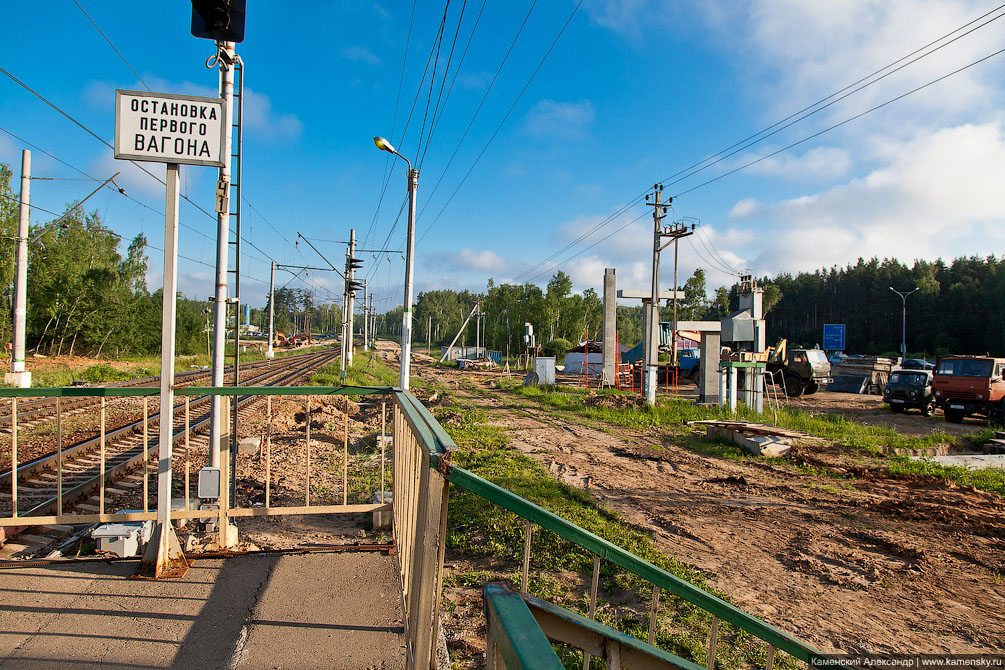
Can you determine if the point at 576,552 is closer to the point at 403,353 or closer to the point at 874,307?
the point at 403,353

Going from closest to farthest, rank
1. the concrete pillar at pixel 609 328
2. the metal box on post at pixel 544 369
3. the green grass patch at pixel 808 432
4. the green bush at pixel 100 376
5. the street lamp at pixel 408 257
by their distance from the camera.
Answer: the green grass patch at pixel 808 432
the street lamp at pixel 408 257
the green bush at pixel 100 376
the concrete pillar at pixel 609 328
the metal box on post at pixel 544 369

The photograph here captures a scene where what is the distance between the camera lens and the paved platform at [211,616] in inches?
103

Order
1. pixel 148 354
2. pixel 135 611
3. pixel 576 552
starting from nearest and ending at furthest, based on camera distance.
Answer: pixel 135 611, pixel 576 552, pixel 148 354

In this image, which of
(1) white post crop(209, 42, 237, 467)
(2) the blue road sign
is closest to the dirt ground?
(1) white post crop(209, 42, 237, 467)

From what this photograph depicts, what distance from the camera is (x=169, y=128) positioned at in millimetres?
3758

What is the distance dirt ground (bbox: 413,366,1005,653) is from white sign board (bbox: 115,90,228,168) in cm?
→ 416

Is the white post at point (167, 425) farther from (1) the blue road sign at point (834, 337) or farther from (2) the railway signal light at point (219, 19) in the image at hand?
(1) the blue road sign at point (834, 337)

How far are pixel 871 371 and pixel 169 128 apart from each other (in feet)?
119

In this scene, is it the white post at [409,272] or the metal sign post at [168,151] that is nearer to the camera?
the metal sign post at [168,151]

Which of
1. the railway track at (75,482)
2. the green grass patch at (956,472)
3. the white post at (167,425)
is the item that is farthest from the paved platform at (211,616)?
the green grass patch at (956,472)

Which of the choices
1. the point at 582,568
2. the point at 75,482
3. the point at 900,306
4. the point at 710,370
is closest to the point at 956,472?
the point at 582,568

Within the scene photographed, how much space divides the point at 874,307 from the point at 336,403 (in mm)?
95548

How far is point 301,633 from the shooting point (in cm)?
284

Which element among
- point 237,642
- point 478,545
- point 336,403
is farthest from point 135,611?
point 336,403
